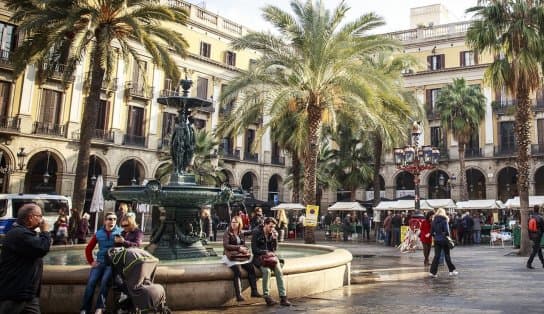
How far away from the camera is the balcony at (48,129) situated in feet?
92.7

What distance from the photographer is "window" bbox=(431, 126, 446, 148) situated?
4072 centimetres

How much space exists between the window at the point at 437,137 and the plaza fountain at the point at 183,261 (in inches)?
1369

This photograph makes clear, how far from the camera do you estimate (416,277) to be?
409 inches

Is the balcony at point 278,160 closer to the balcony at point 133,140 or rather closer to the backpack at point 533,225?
the balcony at point 133,140

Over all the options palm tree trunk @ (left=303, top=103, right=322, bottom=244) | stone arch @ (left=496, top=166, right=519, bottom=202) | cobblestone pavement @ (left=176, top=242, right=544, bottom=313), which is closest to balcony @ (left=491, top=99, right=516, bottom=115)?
stone arch @ (left=496, top=166, right=519, bottom=202)

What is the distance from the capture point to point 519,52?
1598cm

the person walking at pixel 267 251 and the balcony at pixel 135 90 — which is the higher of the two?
the balcony at pixel 135 90

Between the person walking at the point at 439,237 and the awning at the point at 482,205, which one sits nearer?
the person walking at the point at 439,237

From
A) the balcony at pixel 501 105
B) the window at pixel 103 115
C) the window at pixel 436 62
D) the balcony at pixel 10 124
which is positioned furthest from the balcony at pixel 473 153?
the balcony at pixel 10 124

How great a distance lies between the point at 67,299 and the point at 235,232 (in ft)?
8.49

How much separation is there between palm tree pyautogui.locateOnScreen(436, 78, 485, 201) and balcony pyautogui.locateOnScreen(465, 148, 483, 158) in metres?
5.04

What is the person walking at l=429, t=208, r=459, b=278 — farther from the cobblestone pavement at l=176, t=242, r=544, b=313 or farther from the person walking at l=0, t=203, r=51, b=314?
the person walking at l=0, t=203, r=51, b=314

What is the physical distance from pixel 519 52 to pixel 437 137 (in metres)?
26.2

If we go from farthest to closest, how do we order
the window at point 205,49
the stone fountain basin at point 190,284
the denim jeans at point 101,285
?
1. the window at point 205,49
2. the stone fountain basin at point 190,284
3. the denim jeans at point 101,285
